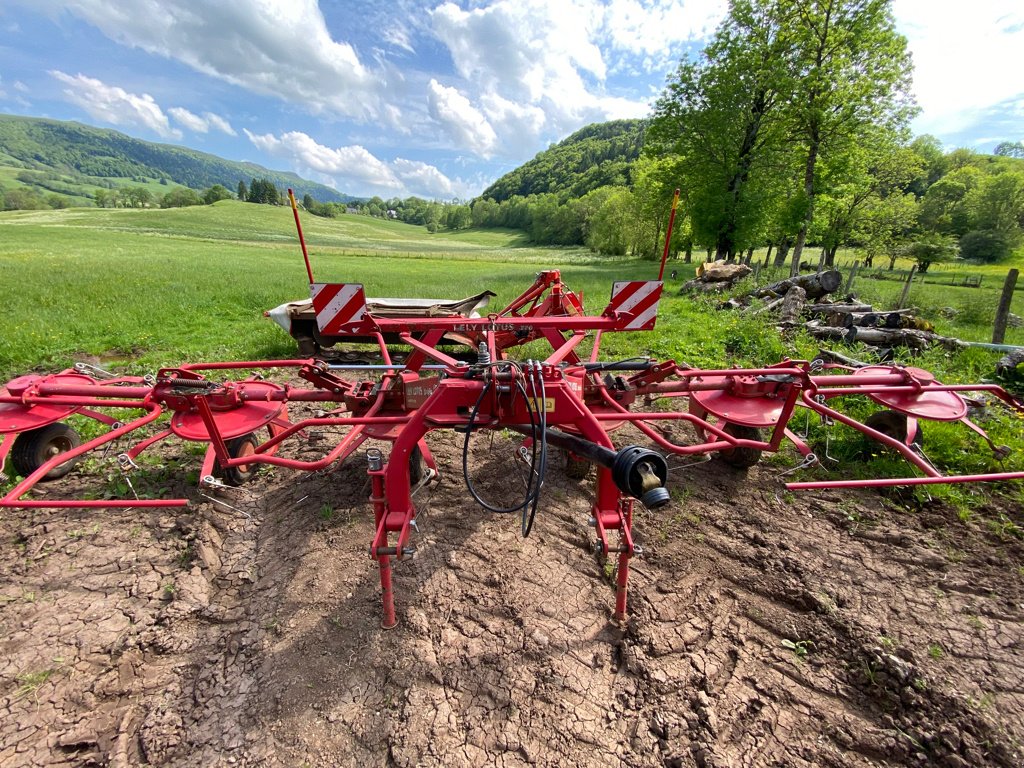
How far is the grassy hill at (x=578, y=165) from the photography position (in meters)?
102

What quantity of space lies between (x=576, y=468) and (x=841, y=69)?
2318 cm

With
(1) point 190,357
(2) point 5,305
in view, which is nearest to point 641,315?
(1) point 190,357

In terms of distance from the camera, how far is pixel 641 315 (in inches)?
164

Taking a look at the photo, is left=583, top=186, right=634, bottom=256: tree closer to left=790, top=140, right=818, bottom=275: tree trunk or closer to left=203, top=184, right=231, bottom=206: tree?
left=790, top=140, right=818, bottom=275: tree trunk

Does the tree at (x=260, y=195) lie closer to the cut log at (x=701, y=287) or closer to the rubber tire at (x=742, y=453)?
the cut log at (x=701, y=287)

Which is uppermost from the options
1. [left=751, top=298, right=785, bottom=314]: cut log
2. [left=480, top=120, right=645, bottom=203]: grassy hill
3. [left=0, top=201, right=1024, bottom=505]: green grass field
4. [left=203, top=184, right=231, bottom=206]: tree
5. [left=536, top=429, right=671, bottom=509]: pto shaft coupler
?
[left=480, top=120, right=645, bottom=203]: grassy hill

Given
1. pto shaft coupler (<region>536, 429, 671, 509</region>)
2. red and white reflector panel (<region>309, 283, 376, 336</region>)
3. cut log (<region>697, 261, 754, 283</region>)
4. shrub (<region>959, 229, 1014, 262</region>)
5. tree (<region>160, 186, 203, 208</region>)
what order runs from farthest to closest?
1. tree (<region>160, 186, 203, 208</region>)
2. shrub (<region>959, 229, 1014, 262</region>)
3. cut log (<region>697, 261, 754, 283</region>)
4. red and white reflector panel (<region>309, 283, 376, 336</region>)
5. pto shaft coupler (<region>536, 429, 671, 509</region>)

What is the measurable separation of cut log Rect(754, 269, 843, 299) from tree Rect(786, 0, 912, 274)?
8.13 m

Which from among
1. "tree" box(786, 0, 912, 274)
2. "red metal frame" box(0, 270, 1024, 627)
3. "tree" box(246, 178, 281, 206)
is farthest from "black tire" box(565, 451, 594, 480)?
"tree" box(246, 178, 281, 206)

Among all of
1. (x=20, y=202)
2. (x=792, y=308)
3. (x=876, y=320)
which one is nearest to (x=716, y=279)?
(x=792, y=308)

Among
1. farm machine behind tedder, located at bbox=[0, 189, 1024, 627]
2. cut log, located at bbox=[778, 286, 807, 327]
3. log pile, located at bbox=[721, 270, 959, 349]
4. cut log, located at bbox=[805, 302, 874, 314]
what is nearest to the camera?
farm machine behind tedder, located at bbox=[0, 189, 1024, 627]

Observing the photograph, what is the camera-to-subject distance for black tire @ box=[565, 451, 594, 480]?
14.0ft

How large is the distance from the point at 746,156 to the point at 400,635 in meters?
26.5

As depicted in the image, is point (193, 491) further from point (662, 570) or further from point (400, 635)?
point (662, 570)
